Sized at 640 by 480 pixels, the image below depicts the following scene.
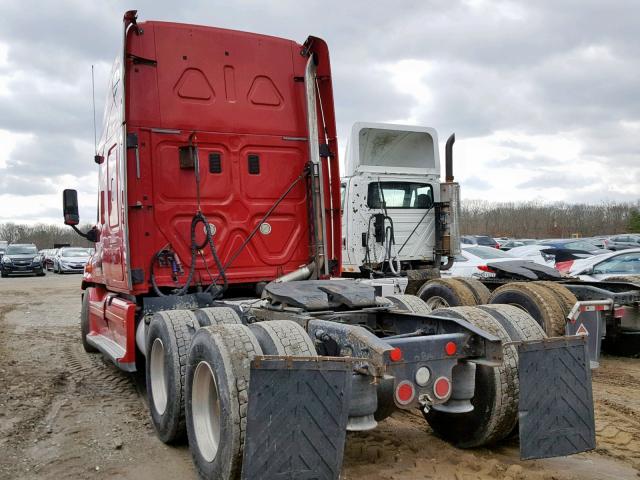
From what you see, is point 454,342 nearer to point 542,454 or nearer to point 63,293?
point 542,454

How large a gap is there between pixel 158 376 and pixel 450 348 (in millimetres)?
2484

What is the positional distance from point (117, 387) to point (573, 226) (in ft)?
248

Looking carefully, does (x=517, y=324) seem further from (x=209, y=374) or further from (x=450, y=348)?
(x=209, y=374)

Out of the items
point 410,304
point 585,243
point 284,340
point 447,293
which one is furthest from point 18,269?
point 284,340

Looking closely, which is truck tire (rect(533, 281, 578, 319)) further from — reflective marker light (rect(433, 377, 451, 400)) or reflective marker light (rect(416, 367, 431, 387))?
reflective marker light (rect(416, 367, 431, 387))

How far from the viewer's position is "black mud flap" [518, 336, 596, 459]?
11.7 ft

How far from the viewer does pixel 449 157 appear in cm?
996

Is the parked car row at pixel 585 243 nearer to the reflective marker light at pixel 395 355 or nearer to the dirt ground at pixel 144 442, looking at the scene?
the dirt ground at pixel 144 442

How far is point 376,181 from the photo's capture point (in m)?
10.2

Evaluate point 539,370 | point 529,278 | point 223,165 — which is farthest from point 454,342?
point 529,278

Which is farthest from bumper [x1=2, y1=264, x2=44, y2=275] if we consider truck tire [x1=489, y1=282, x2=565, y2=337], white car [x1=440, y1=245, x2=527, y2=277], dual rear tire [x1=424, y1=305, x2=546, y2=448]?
dual rear tire [x1=424, y1=305, x2=546, y2=448]

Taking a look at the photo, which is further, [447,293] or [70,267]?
[70,267]

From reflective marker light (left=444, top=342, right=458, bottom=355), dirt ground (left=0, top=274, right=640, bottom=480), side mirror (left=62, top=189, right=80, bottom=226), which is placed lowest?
dirt ground (left=0, top=274, right=640, bottom=480)

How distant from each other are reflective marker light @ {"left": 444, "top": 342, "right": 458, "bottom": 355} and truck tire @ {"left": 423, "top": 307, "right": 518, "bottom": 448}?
35cm
